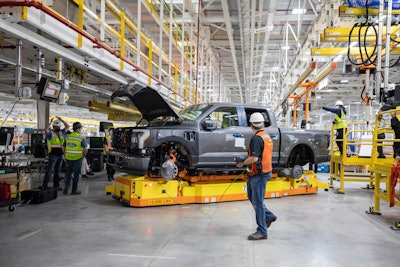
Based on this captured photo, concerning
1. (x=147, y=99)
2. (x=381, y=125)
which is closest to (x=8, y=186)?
(x=147, y=99)

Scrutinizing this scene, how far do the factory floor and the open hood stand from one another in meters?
1.94

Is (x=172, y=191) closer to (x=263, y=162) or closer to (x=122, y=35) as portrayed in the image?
(x=263, y=162)

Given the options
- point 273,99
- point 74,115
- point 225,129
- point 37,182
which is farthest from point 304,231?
point 74,115

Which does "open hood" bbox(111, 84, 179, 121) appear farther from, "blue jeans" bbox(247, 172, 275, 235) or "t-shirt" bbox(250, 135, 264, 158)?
"blue jeans" bbox(247, 172, 275, 235)

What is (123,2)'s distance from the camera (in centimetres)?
1004

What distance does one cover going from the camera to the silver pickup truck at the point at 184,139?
249 inches

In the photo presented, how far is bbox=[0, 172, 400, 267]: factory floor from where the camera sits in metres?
3.73

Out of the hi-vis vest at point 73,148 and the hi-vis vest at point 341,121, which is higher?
the hi-vis vest at point 341,121

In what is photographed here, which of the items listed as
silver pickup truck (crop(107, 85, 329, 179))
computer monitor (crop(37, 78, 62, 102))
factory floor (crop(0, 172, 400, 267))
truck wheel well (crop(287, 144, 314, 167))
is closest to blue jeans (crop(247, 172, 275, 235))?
factory floor (crop(0, 172, 400, 267))

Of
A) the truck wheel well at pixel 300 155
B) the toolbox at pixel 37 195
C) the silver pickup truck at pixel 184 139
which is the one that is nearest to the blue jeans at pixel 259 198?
the silver pickup truck at pixel 184 139

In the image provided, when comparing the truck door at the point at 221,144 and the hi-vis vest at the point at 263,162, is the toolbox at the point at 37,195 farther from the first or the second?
the hi-vis vest at the point at 263,162

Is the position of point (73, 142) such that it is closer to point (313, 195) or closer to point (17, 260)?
point (17, 260)

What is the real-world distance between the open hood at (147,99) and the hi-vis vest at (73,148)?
5.77 feet

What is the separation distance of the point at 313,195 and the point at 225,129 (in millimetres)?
3088
